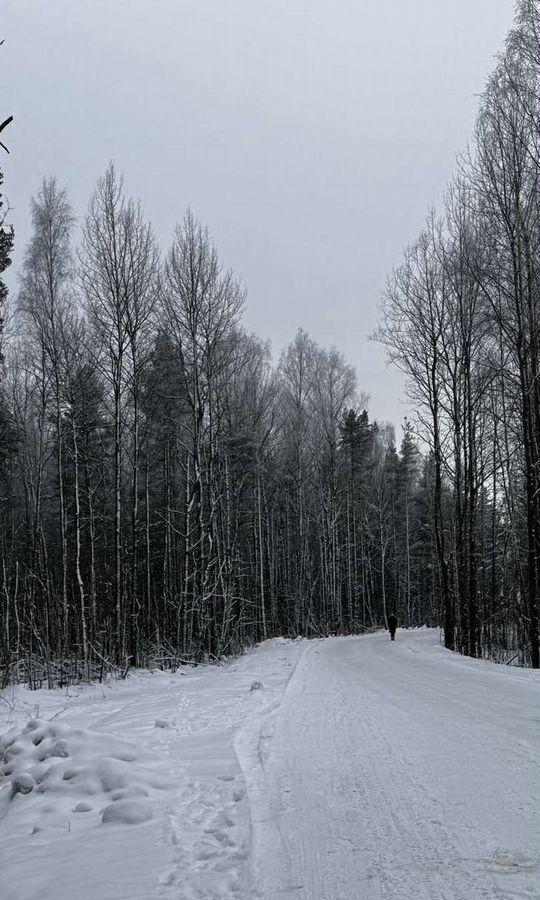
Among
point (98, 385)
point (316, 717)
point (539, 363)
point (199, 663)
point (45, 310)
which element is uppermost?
point (45, 310)

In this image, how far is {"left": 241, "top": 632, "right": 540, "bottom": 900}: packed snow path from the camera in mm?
2785

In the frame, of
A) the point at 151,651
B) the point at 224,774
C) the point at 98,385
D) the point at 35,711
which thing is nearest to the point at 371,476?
the point at 98,385

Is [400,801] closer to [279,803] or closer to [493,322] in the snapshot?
[279,803]

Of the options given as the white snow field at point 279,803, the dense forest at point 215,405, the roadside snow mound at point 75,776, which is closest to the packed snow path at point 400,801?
the white snow field at point 279,803

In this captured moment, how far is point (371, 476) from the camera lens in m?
46.8

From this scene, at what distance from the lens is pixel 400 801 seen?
382 centimetres

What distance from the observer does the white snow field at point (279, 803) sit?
2.84 meters

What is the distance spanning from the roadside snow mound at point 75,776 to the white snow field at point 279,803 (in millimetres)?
12

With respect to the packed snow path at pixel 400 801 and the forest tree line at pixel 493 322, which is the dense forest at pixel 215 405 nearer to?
the forest tree line at pixel 493 322

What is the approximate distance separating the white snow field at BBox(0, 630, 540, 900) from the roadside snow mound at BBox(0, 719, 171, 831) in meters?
0.01

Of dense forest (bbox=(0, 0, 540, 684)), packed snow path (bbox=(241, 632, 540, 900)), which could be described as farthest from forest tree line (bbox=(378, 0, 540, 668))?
packed snow path (bbox=(241, 632, 540, 900))

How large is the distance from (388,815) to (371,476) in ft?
144

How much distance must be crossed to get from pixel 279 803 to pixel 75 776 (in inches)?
60.4

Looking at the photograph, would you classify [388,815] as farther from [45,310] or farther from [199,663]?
[45,310]
